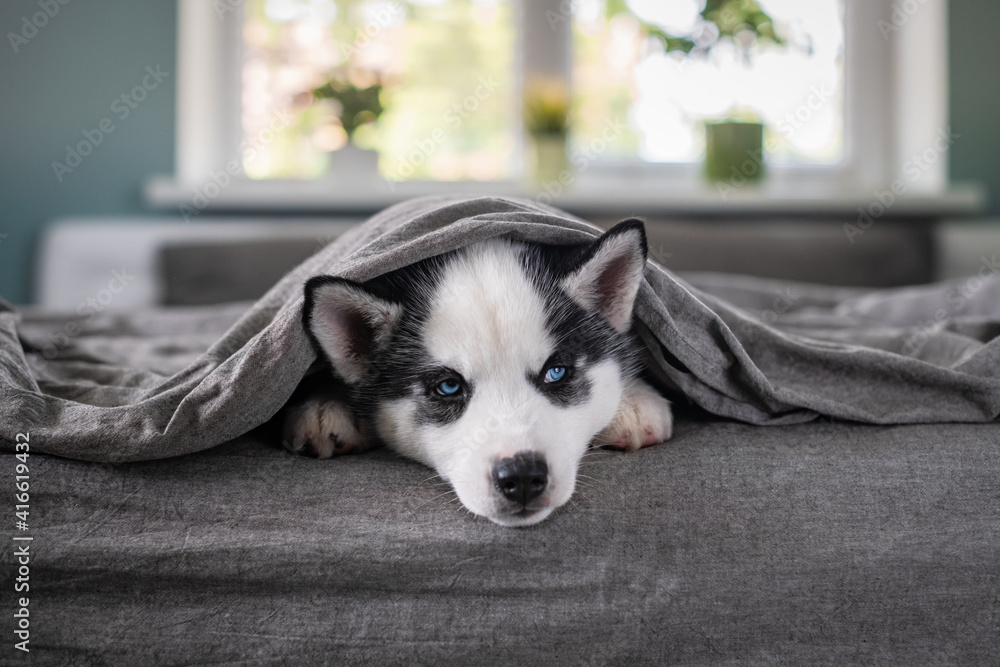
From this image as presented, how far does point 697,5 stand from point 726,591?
10.5ft

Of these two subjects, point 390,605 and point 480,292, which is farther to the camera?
point 480,292

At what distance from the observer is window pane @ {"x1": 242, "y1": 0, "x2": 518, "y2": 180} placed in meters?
3.58

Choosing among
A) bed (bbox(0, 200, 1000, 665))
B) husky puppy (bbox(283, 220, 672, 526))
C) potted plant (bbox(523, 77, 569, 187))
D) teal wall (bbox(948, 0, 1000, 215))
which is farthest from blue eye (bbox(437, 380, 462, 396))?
teal wall (bbox(948, 0, 1000, 215))

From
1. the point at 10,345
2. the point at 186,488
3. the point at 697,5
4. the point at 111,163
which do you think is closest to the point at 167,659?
the point at 186,488

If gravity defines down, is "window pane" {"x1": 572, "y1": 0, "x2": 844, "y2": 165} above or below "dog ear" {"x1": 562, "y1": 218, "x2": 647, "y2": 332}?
above

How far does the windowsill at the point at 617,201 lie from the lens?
335 cm

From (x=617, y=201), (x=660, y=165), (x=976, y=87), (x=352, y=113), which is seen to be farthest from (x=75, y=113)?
(x=976, y=87)

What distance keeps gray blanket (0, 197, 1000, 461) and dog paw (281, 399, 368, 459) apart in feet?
0.28

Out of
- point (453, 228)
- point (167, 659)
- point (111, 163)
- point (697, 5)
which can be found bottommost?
point (167, 659)

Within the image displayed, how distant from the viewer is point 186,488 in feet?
3.36

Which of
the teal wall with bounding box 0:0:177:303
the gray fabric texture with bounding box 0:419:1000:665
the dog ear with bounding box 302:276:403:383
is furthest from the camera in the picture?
the teal wall with bounding box 0:0:177:303

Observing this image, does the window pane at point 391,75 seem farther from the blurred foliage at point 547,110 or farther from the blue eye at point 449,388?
the blue eye at point 449,388

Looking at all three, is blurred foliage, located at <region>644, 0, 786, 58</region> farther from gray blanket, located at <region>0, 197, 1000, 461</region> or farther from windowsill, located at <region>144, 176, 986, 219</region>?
gray blanket, located at <region>0, 197, 1000, 461</region>

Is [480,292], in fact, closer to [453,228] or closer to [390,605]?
[453,228]
